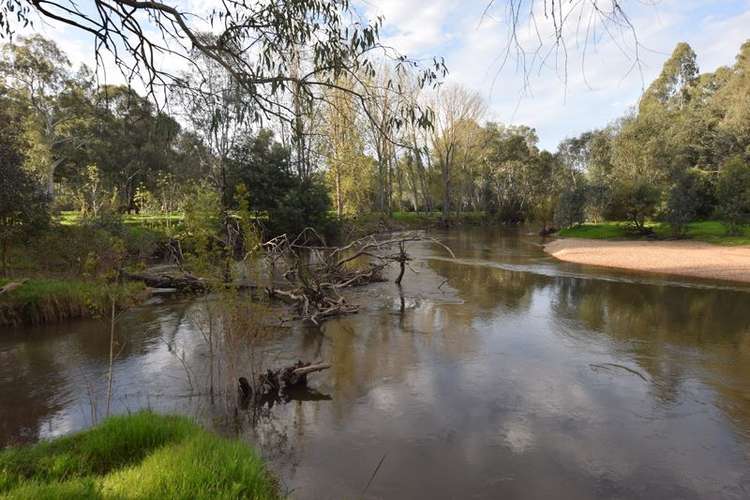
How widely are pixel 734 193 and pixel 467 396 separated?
31353mm

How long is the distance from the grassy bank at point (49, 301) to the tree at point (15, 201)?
91.9 inches

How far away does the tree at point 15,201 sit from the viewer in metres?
13.7

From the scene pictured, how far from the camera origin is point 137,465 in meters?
4.41

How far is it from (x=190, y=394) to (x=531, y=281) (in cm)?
1534

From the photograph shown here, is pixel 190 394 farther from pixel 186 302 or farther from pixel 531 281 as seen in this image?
pixel 531 281

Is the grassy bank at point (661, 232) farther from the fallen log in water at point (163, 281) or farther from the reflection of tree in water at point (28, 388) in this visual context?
the reflection of tree in water at point (28, 388)

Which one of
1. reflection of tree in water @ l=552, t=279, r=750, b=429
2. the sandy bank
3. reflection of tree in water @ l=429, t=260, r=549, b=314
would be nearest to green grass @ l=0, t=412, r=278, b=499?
reflection of tree in water @ l=552, t=279, r=750, b=429

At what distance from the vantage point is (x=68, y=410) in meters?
7.22

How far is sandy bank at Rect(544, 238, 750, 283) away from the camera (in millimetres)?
20734

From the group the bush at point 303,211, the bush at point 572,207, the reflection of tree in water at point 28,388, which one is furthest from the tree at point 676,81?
the reflection of tree in water at point 28,388

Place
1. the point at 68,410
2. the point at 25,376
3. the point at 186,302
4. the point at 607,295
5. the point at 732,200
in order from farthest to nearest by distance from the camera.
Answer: the point at 732,200, the point at 607,295, the point at 186,302, the point at 25,376, the point at 68,410

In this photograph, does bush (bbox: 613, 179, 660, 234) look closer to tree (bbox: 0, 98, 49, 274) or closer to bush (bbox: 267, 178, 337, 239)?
bush (bbox: 267, 178, 337, 239)

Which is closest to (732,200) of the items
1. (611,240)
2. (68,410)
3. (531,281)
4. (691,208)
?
(691,208)

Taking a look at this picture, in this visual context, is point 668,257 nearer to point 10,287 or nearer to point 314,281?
point 314,281
